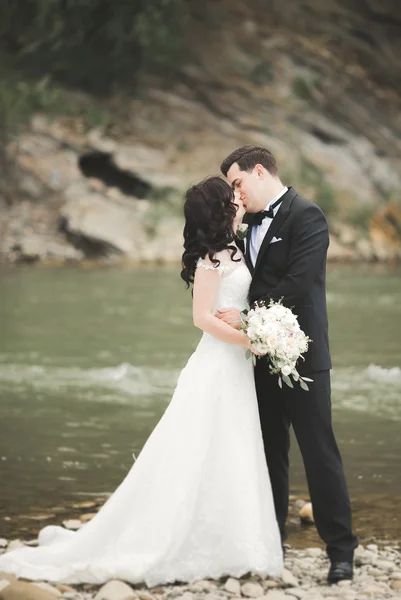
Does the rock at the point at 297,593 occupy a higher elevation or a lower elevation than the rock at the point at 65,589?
lower

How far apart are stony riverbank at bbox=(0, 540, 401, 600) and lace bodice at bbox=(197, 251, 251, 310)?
123 centimetres

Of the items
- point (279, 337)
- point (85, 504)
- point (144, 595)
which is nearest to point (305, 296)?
point (279, 337)

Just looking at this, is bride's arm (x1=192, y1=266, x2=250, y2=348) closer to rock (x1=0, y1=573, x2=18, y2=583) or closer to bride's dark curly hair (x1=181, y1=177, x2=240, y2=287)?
bride's dark curly hair (x1=181, y1=177, x2=240, y2=287)

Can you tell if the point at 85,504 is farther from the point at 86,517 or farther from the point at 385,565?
the point at 385,565

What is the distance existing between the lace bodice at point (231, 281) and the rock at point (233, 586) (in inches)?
48.0

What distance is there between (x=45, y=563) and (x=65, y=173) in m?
27.0

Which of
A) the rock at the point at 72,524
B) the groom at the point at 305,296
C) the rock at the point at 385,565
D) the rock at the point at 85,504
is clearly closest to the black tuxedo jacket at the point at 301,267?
the groom at the point at 305,296

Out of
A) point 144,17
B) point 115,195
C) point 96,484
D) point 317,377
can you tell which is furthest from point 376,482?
point 144,17

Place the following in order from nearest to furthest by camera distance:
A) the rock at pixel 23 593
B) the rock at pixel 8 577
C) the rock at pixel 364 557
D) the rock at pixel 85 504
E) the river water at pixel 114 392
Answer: the rock at pixel 23 593
the rock at pixel 8 577
the rock at pixel 364 557
the rock at pixel 85 504
the river water at pixel 114 392

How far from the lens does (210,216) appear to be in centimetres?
462

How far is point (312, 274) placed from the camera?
4.48 meters

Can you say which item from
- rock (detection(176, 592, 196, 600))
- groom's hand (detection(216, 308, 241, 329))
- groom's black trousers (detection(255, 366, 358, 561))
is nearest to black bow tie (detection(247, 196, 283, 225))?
groom's hand (detection(216, 308, 241, 329))

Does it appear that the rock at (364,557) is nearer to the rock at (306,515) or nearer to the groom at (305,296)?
the groom at (305,296)

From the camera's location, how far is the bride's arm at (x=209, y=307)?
4.62 metres
